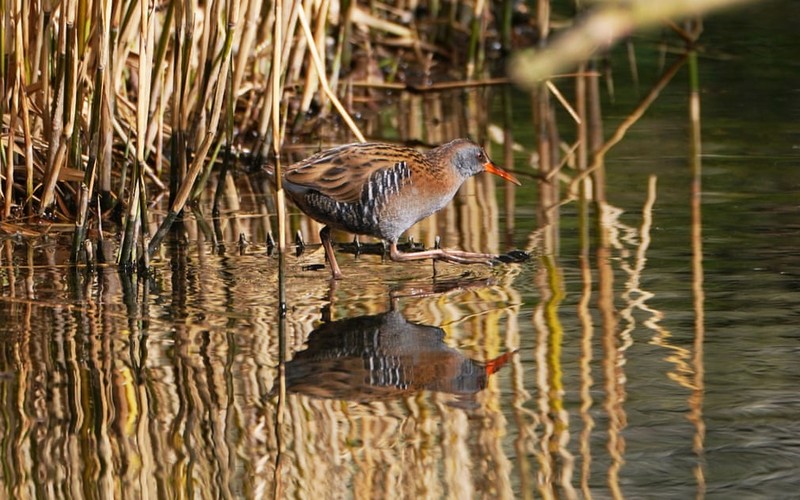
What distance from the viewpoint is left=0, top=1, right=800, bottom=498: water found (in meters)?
3.04

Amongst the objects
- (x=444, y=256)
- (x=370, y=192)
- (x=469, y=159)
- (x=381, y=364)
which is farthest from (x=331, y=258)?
(x=381, y=364)

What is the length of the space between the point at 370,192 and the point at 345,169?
6.2 inches

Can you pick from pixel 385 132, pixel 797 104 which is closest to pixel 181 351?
pixel 385 132

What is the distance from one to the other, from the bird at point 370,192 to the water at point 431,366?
0.17 metres

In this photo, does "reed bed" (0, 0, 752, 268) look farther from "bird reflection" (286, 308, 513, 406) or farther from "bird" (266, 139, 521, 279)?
"bird reflection" (286, 308, 513, 406)

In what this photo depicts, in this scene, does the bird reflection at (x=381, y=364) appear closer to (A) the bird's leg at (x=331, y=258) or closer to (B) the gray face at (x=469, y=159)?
(A) the bird's leg at (x=331, y=258)

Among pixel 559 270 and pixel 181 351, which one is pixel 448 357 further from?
pixel 559 270

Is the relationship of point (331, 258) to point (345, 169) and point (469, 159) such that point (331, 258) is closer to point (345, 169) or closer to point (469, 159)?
point (345, 169)

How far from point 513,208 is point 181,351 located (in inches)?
107

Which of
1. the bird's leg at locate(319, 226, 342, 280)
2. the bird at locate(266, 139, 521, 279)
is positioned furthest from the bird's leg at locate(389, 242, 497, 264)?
the bird's leg at locate(319, 226, 342, 280)

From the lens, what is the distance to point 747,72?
10203mm

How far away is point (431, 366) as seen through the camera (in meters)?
3.93

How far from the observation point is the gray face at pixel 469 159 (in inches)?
223

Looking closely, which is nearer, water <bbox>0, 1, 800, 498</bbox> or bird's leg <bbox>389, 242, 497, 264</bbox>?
water <bbox>0, 1, 800, 498</bbox>
